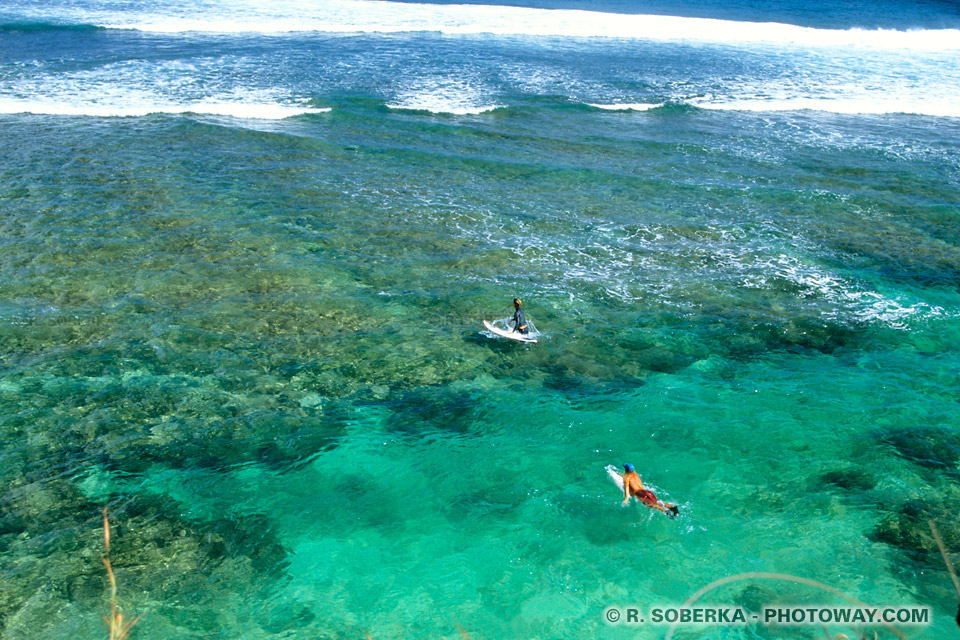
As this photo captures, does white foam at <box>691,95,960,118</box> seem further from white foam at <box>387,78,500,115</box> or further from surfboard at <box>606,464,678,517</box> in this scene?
surfboard at <box>606,464,678,517</box>

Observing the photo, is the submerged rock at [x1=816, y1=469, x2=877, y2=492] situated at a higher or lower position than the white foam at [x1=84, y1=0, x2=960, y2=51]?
lower

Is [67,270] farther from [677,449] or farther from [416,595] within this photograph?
[677,449]

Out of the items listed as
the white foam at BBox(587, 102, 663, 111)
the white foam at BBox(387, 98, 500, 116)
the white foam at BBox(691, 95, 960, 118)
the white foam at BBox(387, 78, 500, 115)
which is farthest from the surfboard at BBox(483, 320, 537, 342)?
the white foam at BBox(691, 95, 960, 118)

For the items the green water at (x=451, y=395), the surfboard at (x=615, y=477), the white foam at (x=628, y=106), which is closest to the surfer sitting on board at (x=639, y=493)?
the surfboard at (x=615, y=477)

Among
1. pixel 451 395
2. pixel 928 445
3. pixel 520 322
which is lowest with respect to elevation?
pixel 928 445

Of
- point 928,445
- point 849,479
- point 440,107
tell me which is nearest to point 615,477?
point 849,479

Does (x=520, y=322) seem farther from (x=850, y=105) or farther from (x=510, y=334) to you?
(x=850, y=105)

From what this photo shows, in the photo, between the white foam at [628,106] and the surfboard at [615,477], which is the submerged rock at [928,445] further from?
the white foam at [628,106]

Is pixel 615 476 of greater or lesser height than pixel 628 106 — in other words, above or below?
below
